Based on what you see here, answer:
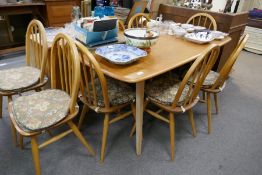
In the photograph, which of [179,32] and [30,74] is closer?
[30,74]

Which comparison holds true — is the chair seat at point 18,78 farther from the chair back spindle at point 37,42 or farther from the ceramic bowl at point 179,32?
the ceramic bowl at point 179,32

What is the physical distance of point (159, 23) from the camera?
2.37 m

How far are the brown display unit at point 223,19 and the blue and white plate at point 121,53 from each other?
59.9 inches

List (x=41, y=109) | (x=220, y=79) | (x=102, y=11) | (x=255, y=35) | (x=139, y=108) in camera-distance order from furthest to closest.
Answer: (x=255, y=35), (x=102, y=11), (x=220, y=79), (x=139, y=108), (x=41, y=109)

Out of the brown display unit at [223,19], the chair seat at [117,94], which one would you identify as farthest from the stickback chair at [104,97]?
the brown display unit at [223,19]

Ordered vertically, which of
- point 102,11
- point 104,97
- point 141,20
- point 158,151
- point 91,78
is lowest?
point 158,151

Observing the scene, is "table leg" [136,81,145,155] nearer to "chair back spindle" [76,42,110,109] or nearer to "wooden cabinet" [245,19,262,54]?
"chair back spindle" [76,42,110,109]

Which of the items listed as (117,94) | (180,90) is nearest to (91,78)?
(117,94)

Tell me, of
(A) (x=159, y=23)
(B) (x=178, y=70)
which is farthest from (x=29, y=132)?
(A) (x=159, y=23)

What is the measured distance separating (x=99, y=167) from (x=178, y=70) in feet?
4.24

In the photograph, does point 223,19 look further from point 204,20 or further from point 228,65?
point 228,65

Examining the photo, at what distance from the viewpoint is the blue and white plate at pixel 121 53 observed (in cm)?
135

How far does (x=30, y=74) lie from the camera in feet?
5.55

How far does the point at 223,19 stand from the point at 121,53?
5.40 feet
